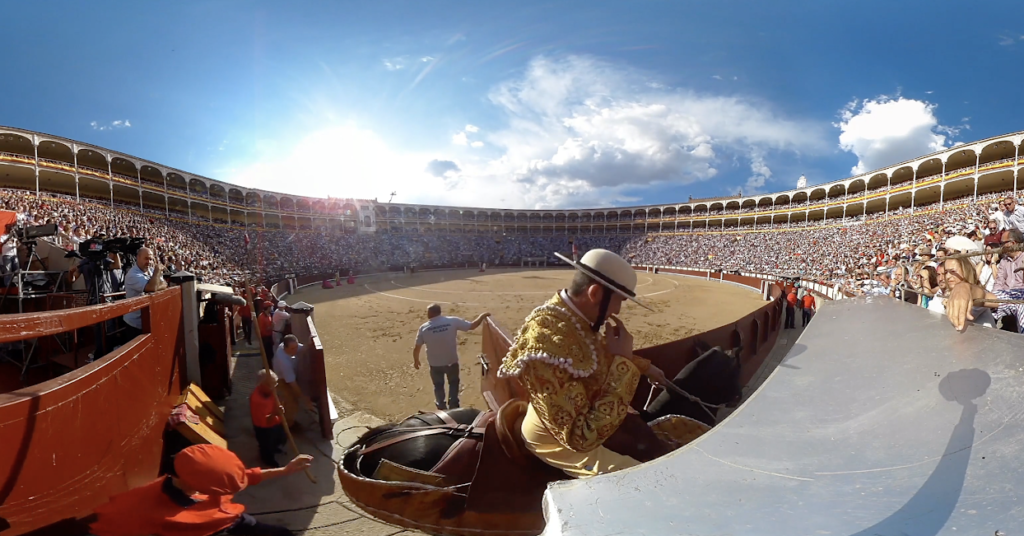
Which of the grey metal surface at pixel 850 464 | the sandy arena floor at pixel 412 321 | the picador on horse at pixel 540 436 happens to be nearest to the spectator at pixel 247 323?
the sandy arena floor at pixel 412 321

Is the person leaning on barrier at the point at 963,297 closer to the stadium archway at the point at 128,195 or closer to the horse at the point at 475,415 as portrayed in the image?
the horse at the point at 475,415

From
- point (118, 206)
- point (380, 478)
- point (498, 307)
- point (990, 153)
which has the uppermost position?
point (990, 153)

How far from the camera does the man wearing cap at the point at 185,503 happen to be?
1869 mm

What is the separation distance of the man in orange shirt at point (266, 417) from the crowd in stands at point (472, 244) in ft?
24.4

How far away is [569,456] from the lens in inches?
63.9

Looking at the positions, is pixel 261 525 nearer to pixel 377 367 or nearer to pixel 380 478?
pixel 380 478

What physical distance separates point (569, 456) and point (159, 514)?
2.02 meters

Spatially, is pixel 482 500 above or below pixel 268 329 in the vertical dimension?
above

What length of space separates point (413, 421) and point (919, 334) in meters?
3.03

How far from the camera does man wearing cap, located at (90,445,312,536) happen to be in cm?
187

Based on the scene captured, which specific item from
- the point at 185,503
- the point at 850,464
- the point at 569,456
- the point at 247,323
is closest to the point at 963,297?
the point at 850,464

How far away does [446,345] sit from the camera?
194 inches

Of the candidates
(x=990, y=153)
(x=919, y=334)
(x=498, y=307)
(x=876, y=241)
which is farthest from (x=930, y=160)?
(x=919, y=334)

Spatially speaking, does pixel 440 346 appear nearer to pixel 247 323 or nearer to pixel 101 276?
pixel 101 276
